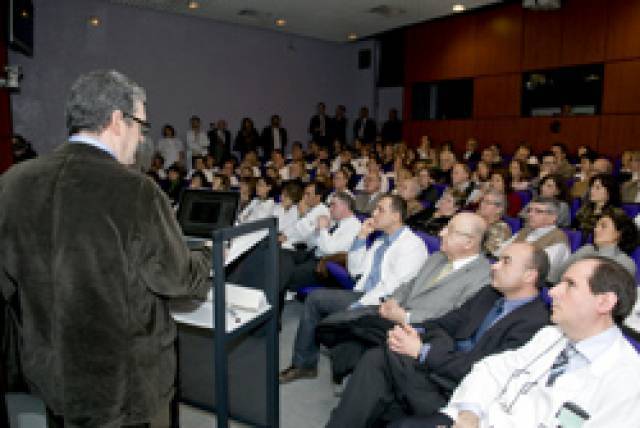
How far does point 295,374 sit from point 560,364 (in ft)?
5.36

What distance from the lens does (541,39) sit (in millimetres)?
8641

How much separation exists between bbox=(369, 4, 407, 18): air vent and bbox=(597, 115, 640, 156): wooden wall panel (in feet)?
13.0

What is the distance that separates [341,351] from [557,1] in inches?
300

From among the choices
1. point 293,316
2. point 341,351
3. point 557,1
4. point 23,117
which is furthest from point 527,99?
point 23,117

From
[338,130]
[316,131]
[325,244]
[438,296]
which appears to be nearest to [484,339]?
[438,296]

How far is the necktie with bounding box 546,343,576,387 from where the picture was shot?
1.60m

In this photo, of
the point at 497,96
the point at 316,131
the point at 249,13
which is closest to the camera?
the point at 497,96

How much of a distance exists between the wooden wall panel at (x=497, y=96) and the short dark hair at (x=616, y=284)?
8.22 m

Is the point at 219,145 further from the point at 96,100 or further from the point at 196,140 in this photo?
the point at 96,100

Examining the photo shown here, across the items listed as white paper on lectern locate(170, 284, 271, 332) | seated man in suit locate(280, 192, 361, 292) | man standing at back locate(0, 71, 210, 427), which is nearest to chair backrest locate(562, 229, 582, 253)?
seated man in suit locate(280, 192, 361, 292)

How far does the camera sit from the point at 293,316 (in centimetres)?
397

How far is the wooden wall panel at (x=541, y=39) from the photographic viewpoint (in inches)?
332

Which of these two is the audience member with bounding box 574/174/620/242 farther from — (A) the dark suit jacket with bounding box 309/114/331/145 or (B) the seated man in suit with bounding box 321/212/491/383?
(A) the dark suit jacket with bounding box 309/114/331/145

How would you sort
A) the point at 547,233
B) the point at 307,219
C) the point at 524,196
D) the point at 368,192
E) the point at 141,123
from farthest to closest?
the point at 368,192 → the point at 524,196 → the point at 307,219 → the point at 547,233 → the point at 141,123
